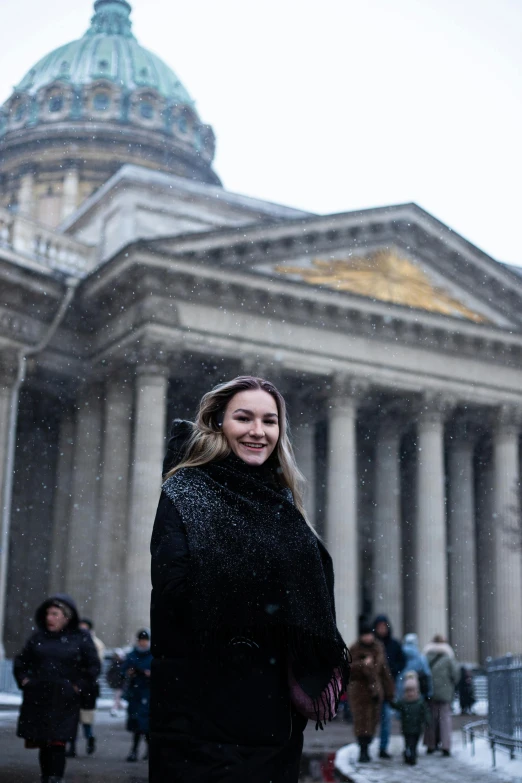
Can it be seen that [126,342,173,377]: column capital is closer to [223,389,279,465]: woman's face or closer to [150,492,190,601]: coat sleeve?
[223,389,279,465]: woman's face

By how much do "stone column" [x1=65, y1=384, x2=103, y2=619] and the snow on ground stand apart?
1558cm

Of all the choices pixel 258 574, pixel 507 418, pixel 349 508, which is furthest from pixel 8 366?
pixel 258 574

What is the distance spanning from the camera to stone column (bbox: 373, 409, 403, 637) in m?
31.4

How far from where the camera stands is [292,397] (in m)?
30.9

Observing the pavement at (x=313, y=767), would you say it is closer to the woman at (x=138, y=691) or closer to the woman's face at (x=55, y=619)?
the woman at (x=138, y=691)

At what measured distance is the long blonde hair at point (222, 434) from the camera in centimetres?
345

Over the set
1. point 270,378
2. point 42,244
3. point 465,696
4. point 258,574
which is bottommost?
point 465,696

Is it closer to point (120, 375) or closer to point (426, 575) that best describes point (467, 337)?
point (426, 575)

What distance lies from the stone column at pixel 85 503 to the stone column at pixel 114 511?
84cm

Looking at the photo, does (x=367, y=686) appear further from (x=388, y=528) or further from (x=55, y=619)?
(x=388, y=528)

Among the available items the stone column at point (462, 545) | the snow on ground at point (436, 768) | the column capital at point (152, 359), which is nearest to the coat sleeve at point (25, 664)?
the snow on ground at point (436, 768)

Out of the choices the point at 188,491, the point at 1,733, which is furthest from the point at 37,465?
the point at 188,491

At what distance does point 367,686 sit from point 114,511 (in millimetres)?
15451

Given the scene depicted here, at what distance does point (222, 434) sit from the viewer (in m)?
3.46
